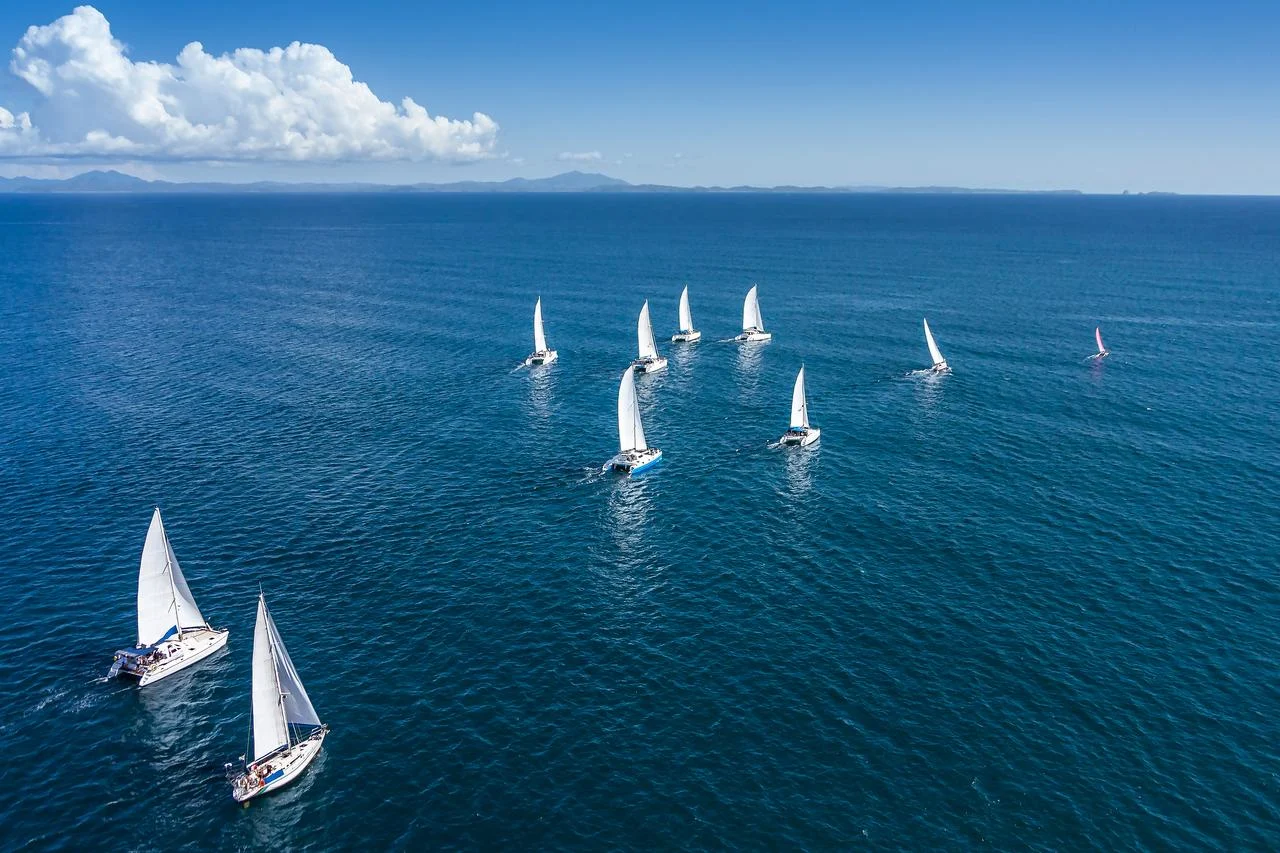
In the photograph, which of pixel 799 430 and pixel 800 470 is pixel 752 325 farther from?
pixel 800 470

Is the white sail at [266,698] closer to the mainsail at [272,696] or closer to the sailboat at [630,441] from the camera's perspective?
the mainsail at [272,696]

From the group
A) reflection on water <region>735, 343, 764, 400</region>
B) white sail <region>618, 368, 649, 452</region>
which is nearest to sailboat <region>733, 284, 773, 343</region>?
reflection on water <region>735, 343, 764, 400</region>

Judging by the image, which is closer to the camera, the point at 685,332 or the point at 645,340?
the point at 645,340

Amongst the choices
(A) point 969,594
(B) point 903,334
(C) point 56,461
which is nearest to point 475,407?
(C) point 56,461

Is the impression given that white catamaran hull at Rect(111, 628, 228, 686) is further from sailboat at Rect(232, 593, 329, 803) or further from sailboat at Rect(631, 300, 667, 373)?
sailboat at Rect(631, 300, 667, 373)

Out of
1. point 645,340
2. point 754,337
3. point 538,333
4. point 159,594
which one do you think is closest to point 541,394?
point 538,333

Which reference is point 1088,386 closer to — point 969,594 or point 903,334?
point 903,334
